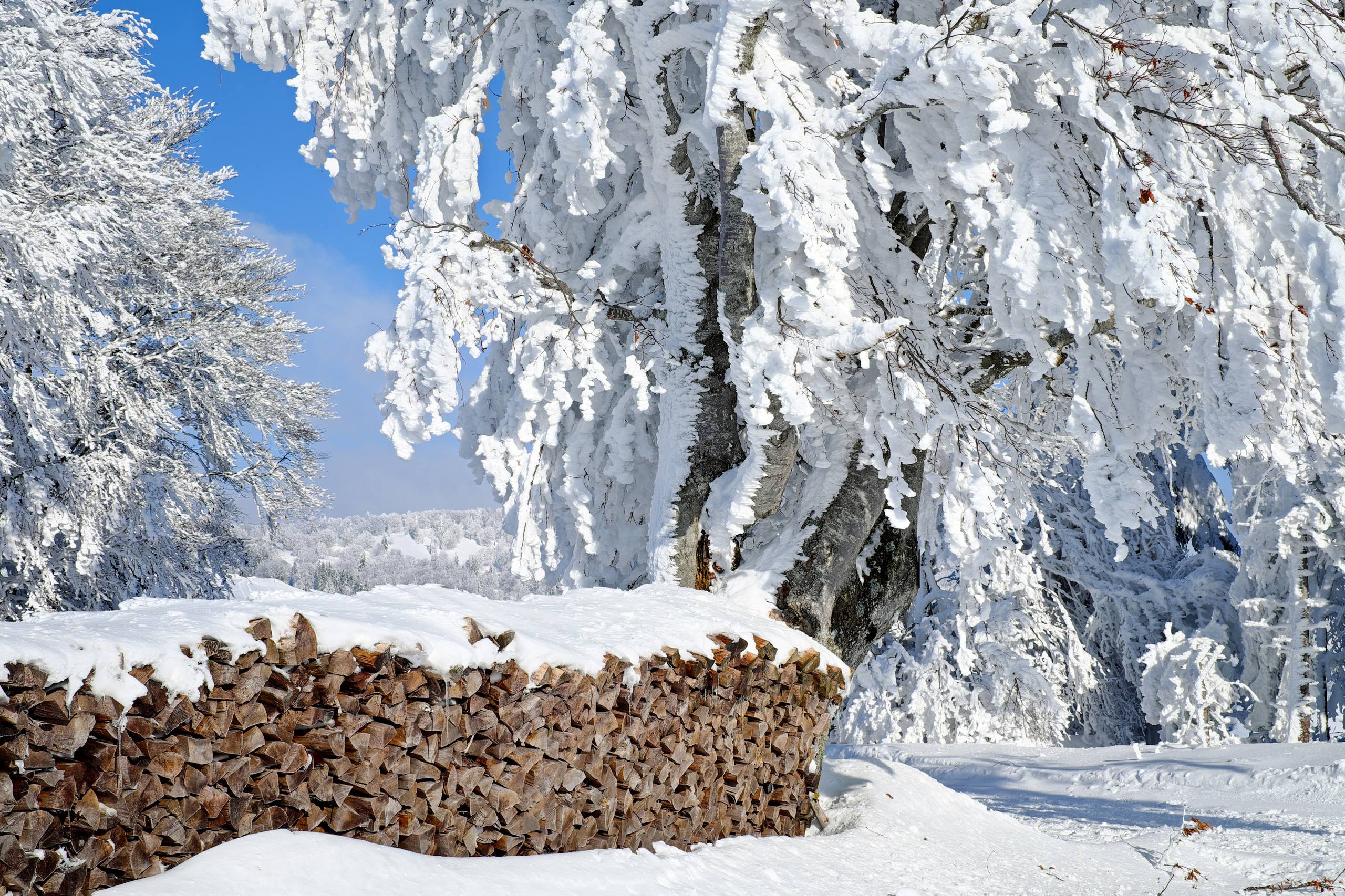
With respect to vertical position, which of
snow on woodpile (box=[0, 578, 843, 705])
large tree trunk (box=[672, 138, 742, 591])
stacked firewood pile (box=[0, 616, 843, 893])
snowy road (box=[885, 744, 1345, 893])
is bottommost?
snowy road (box=[885, 744, 1345, 893])

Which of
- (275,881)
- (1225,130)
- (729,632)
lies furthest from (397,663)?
(1225,130)

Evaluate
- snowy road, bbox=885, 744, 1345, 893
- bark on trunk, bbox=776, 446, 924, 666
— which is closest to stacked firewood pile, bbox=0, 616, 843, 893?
bark on trunk, bbox=776, 446, 924, 666

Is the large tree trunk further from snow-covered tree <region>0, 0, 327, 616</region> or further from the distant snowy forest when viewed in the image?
snow-covered tree <region>0, 0, 327, 616</region>

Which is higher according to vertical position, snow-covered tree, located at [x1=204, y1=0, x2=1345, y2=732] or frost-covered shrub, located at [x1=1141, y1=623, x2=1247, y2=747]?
snow-covered tree, located at [x1=204, y1=0, x2=1345, y2=732]

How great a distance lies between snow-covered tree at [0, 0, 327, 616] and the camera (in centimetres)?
990

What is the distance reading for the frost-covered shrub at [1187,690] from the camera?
12.2 metres

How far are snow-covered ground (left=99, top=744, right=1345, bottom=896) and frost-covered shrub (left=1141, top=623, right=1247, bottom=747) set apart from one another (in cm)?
235

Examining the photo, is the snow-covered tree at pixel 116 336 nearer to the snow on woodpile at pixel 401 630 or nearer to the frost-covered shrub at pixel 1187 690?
the snow on woodpile at pixel 401 630

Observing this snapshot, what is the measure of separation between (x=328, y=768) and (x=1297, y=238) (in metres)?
4.41

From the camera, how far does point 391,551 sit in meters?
117

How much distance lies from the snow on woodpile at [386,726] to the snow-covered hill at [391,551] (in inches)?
111

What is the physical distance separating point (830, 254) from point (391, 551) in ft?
391

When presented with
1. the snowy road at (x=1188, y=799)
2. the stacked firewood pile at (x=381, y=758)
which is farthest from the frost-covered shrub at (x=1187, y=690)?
the stacked firewood pile at (x=381, y=758)

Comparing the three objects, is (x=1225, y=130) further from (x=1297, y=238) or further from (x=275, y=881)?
(x=275, y=881)
